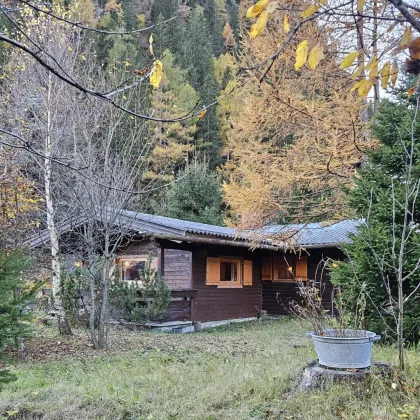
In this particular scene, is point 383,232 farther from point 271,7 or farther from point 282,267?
point 282,267

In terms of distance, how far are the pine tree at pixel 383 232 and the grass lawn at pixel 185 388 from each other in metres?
0.69

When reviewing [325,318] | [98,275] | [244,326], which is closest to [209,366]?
[325,318]

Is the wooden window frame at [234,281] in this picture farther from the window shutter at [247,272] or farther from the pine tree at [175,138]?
the pine tree at [175,138]

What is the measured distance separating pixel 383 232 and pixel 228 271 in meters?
9.16

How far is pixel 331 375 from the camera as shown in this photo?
4.36m

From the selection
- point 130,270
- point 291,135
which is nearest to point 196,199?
point 130,270

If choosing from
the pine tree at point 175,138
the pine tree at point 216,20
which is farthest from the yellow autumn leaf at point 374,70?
the pine tree at point 216,20

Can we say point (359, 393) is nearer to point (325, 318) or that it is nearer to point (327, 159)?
point (325, 318)

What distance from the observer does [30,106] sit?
36.0 ft

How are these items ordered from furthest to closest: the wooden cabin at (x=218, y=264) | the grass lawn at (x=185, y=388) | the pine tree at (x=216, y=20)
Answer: the pine tree at (x=216, y=20) → the wooden cabin at (x=218, y=264) → the grass lawn at (x=185, y=388)

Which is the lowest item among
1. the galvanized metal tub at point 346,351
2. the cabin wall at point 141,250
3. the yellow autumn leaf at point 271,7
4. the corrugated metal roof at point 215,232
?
the galvanized metal tub at point 346,351

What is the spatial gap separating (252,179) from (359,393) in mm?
7036

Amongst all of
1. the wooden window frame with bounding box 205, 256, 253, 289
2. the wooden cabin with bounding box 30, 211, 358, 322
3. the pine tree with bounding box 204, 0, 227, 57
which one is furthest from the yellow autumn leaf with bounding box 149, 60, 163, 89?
the pine tree with bounding box 204, 0, 227, 57

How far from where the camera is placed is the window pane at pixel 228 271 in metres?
15.4
